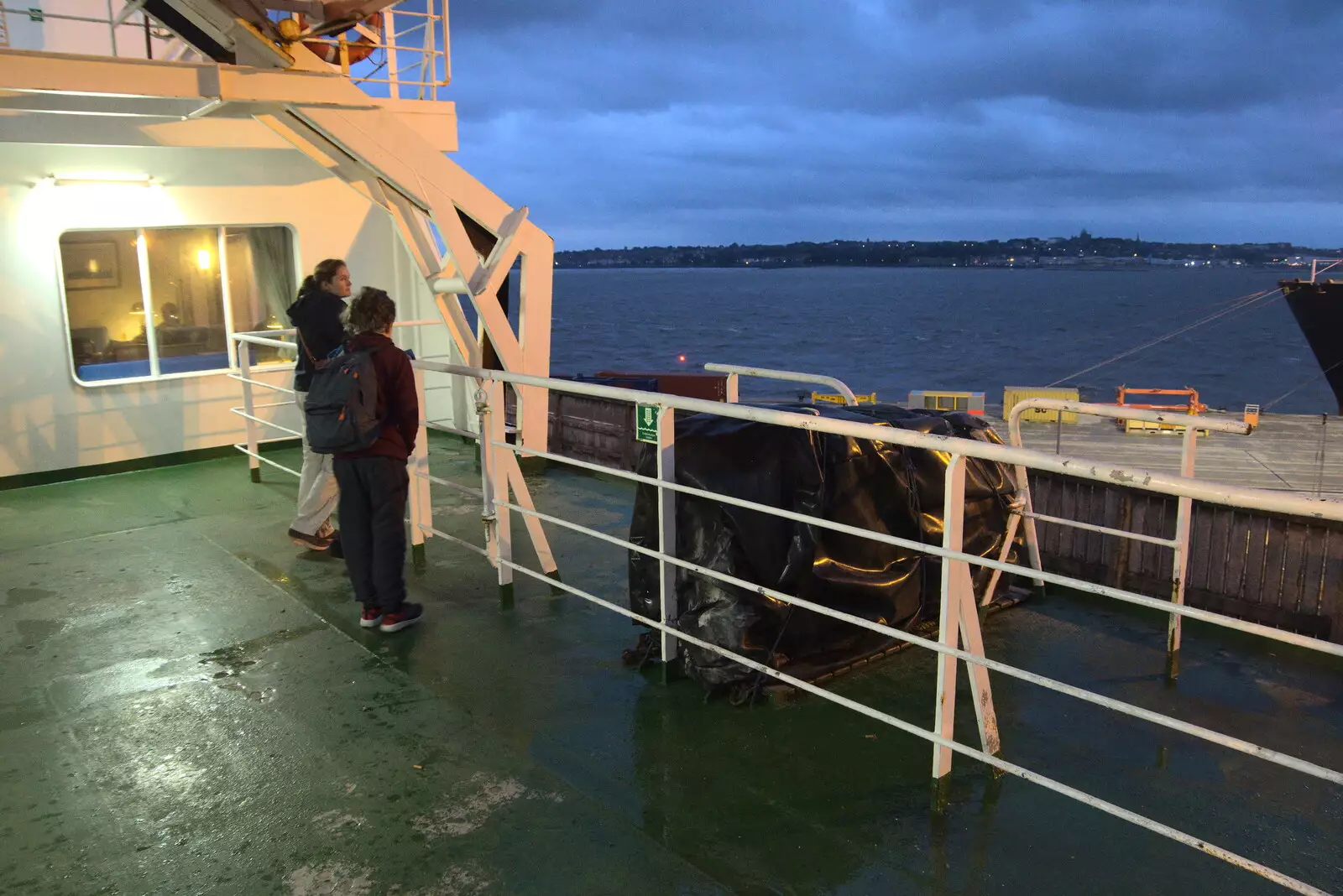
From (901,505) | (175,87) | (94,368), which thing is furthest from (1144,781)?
(94,368)

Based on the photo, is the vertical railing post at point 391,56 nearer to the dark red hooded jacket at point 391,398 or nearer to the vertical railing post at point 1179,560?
the dark red hooded jacket at point 391,398

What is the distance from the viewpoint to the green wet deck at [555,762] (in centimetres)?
329

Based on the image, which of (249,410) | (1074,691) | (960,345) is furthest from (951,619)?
(960,345)

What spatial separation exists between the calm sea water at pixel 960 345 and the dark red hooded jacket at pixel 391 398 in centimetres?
3318

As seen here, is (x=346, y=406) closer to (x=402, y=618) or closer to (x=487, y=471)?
(x=487, y=471)

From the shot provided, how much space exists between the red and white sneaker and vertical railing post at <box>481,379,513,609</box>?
0.50 metres

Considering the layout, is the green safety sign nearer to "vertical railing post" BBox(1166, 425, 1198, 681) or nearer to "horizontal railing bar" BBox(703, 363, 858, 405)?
"horizontal railing bar" BBox(703, 363, 858, 405)

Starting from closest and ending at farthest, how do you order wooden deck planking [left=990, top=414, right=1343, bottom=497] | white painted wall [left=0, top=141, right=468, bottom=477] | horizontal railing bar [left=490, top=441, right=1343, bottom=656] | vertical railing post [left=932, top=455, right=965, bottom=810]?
horizontal railing bar [left=490, top=441, right=1343, bottom=656] → vertical railing post [left=932, top=455, right=965, bottom=810] → white painted wall [left=0, top=141, right=468, bottom=477] → wooden deck planking [left=990, top=414, right=1343, bottom=497]

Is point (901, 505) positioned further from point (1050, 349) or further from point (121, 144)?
point (1050, 349)

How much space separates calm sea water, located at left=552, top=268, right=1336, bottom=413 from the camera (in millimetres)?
65375

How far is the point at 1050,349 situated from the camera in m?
84.5

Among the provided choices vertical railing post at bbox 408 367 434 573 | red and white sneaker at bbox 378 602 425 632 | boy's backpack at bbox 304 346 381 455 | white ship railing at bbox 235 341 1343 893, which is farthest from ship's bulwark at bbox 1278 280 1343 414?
boy's backpack at bbox 304 346 381 455

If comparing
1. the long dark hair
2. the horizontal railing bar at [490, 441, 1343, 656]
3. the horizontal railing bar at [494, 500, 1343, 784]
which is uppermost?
the long dark hair

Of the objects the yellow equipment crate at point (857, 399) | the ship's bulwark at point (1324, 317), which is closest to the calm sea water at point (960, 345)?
the ship's bulwark at point (1324, 317)
